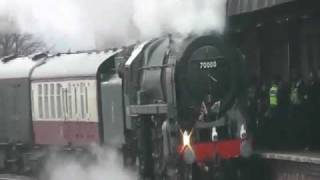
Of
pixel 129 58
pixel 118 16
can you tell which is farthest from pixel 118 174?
pixel 118 16

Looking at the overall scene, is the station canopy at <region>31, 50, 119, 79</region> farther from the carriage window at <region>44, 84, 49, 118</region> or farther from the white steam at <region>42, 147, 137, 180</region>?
the white steam at <region>42, 147, 137, 180</region>

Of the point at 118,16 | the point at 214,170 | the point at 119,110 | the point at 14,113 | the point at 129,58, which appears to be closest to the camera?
the point at 214,170

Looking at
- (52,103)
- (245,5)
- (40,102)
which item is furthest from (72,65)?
(245,5)

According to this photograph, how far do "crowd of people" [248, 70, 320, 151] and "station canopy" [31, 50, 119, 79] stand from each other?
2.93 meters

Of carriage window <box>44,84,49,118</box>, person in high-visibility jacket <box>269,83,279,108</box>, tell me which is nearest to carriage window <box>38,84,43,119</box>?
carriage window <box>44,84,49,118</box>

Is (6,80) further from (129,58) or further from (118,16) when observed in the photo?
(129,58)

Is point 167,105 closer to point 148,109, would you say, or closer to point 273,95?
point 148,109

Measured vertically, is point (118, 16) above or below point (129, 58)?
above

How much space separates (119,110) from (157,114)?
1749mm

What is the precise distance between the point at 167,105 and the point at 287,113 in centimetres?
255

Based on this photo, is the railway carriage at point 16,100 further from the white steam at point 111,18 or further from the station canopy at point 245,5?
the station canopy at point 245,5

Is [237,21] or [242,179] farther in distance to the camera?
[237,21]

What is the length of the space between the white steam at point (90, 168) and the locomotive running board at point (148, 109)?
1212 mm

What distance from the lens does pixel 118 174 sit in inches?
454
